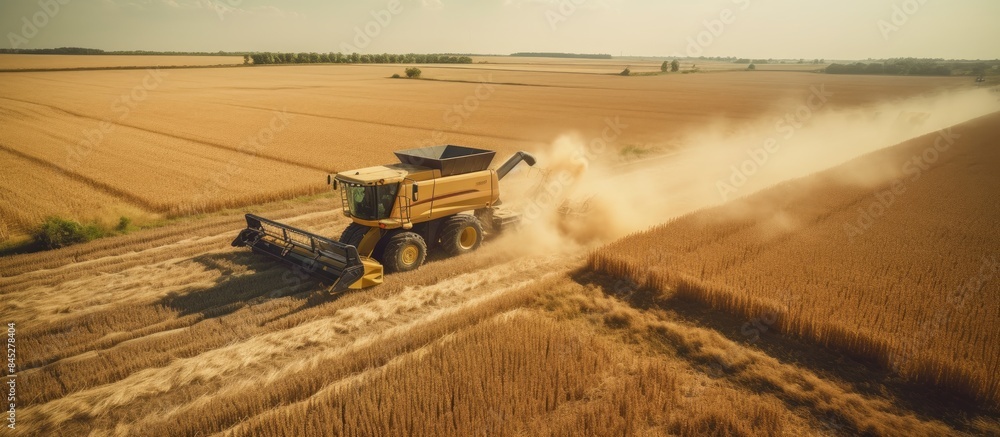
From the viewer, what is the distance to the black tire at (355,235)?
9.95 meters

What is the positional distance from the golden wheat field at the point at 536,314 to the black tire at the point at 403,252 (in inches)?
12.6

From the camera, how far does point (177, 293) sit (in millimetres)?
9070

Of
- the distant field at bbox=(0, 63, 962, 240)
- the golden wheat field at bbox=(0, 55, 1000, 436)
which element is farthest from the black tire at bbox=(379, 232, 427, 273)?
the distant field at bbox=(0, 63, 962, 240)

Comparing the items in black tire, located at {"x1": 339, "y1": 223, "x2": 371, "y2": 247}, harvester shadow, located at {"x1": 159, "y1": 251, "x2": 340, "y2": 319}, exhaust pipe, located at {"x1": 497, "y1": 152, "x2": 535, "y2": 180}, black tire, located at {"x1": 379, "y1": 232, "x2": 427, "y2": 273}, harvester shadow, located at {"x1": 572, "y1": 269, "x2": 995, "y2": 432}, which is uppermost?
exhaust pipe, located at {"x1": 497, "y1": 152, "x2": 535, "y2": 180}

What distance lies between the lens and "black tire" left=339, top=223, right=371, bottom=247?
9.95 meters

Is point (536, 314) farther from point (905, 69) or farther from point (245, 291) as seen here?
point (905, 69)

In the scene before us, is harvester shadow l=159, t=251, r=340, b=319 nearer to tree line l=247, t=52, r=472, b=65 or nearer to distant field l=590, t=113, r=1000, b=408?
distant field l=590, t=113, r=1000, b=408

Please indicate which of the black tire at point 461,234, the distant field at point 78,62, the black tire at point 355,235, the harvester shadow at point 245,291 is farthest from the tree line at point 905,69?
the distant field at point 78,62

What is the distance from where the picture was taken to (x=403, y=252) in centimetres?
1001

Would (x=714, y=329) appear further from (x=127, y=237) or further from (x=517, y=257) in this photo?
(x=127, y=237)

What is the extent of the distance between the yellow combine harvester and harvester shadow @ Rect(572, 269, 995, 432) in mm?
3828

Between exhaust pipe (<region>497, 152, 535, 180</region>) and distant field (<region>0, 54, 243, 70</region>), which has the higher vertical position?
distant field (<region>0, 54, 243, 70</region>)

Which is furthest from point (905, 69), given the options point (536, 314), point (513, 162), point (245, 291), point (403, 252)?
point (245, 291)

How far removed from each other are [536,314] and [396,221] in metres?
3.52
